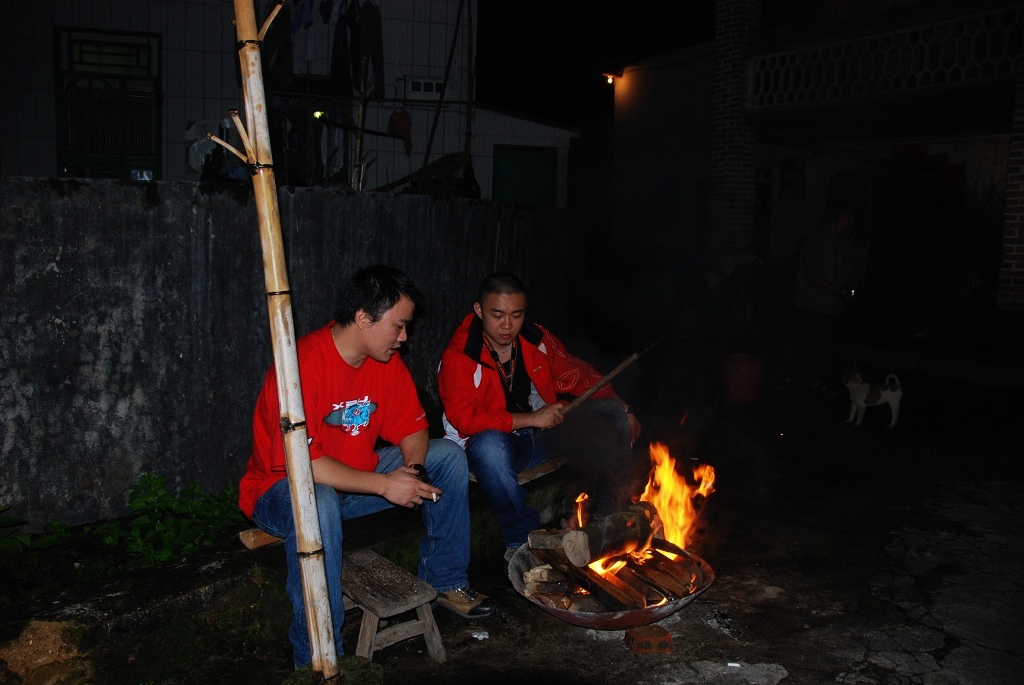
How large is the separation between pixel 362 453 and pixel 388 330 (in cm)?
72

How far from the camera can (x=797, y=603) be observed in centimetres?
444

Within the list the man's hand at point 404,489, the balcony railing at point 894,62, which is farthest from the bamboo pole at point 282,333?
the balcony railing at point 894,62

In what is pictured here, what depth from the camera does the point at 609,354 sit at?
11242 mm

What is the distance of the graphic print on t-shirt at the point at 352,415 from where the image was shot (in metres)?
3.86

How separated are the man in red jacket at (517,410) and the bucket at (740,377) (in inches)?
166

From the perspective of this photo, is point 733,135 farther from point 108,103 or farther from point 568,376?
point 108,103

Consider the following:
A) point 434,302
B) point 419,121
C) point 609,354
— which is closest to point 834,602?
point 434,302

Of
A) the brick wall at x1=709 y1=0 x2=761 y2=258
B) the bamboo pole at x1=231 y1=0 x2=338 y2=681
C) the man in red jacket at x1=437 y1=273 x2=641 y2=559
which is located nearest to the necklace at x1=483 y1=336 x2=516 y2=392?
the man in red jacket at x1=437 y1=273 x2=641 y2=559

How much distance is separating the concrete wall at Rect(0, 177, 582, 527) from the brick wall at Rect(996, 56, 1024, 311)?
7.79 metres

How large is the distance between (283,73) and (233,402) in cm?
635

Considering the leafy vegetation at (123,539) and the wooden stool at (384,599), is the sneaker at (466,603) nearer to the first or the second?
the wooden stool at (384,599)

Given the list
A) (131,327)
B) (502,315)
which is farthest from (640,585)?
(131,327)

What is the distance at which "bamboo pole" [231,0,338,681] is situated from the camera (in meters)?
2.70

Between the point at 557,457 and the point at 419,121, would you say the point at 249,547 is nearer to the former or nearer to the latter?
the point at 557,457
